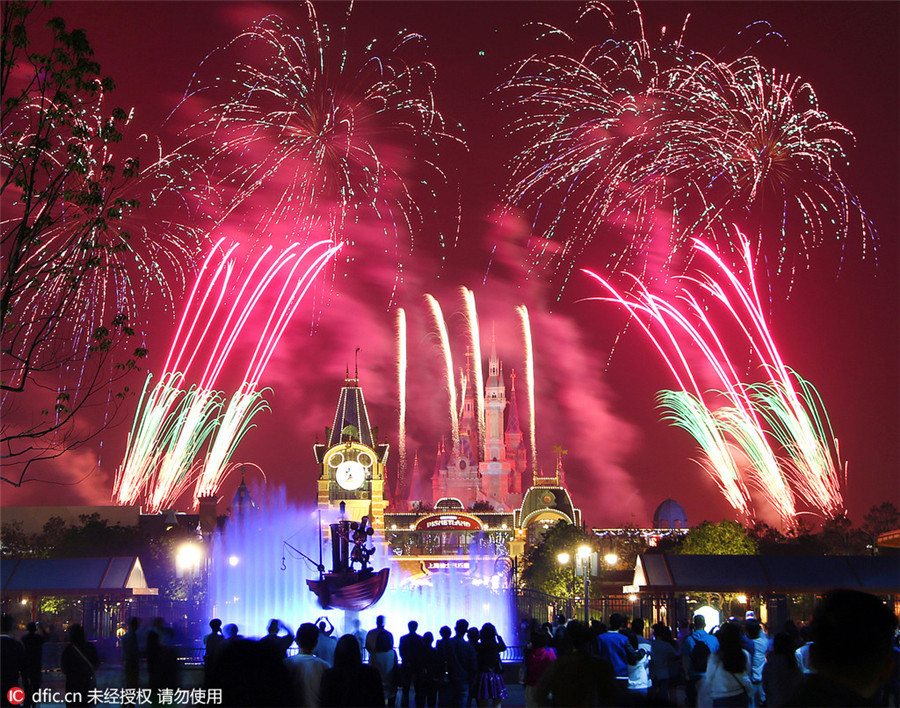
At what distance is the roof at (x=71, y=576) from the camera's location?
33.5 m

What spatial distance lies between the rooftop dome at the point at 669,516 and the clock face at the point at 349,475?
52.1 metres

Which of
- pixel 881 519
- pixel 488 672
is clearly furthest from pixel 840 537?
pixel 488 672

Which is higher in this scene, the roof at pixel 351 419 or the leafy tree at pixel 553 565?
the roof at pixel 351 419

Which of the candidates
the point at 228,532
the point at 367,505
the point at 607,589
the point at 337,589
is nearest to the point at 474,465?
the point at 367,505

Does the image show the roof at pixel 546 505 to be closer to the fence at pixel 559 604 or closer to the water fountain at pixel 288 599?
the water fountain at pixel 288 599

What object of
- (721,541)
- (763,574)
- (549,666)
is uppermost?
(721,541)

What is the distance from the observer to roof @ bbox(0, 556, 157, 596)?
110ft

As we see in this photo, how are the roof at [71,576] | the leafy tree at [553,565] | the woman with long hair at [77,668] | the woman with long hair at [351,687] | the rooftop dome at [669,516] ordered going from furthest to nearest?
the rooftop dome at [669,516] → the leafy tree at [553,565] → the roof at [71,576] → the woman with long hair at [77,668] → the woman with long hair at [351,687]

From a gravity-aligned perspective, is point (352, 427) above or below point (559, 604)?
above

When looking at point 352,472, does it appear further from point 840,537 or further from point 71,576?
point 71,576

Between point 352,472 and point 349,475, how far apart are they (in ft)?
1.45

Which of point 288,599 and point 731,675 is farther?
point 288,599

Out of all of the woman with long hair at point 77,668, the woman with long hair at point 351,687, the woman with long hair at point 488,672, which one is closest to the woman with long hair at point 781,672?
Result: the woman with long hair at point 351,687

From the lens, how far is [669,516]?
140500 millimetres
